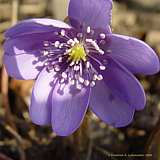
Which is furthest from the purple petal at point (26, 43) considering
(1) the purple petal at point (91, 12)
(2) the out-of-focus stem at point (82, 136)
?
(2) the out-of-focus stem at point (82, 136)

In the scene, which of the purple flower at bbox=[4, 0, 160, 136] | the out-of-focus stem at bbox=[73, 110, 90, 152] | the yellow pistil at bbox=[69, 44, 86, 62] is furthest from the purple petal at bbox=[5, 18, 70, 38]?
the out-of-focus stem at bbox=[73, 110, 90, 152]

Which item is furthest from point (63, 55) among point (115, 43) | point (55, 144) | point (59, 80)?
point (55, 144)

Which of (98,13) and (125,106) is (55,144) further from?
(98,13)

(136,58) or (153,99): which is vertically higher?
(136,58)

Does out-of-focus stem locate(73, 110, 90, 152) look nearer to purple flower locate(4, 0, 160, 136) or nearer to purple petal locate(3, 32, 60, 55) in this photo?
purple flower locate(4, 0, 160, 136)

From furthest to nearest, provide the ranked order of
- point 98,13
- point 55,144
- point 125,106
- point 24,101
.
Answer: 1. point 24,101
2. point 55,144
3. point 125,106
4. point 98,13

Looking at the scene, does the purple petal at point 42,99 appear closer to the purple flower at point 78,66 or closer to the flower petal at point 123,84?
the purple flower at point 78,66
